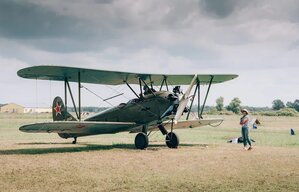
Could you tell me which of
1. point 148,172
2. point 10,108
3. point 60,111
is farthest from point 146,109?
point 10,108

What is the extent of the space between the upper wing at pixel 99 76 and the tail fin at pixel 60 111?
5.41 ft

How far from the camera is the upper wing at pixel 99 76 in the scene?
1499 centimetres

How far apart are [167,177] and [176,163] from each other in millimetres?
2308

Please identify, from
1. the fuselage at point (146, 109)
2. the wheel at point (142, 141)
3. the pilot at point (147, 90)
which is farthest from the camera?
the pilot at point (147, 90)

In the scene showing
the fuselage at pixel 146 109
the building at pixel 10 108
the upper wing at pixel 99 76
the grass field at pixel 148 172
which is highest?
the building at pixel 10 108

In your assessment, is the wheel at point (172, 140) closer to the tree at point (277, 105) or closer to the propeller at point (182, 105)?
the propeller at point (182, 105)

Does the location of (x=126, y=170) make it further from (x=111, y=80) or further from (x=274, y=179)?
(x=111, y=80)

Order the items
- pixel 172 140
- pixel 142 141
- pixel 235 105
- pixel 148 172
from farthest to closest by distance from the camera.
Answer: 1. pixel 235 105
2. pixel 172 140
3. pixel 142 141
4. pixel 148 172

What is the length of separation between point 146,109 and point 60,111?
4.55 meters

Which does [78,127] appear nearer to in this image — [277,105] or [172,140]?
[172,140]

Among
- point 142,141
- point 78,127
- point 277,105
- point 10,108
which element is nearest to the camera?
point 78,127

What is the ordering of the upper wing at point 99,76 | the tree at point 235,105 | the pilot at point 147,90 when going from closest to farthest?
the upper wing at point 99,76
the pilot at point 147,90
the tree at point 235,105

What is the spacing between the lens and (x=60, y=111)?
723 inches

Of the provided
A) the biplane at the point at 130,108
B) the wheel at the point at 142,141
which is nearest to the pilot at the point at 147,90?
the biplane at the point at 130,108
